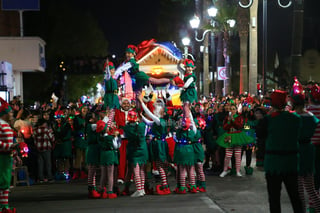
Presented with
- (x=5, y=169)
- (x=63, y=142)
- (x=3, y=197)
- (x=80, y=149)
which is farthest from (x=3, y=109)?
(x=80, y=149)

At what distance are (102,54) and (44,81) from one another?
20.3m

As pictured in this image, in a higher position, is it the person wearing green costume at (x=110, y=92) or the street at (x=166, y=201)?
the person wearing green costume at (x=110, y=92)

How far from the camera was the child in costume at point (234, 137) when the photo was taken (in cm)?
1423

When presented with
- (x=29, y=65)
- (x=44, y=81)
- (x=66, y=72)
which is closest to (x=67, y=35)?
(x=66, y=72)

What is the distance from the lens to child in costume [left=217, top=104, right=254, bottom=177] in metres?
14.2

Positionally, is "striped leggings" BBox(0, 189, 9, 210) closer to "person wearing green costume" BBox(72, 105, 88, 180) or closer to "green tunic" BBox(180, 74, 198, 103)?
"green tunic" BBox(180, 74, 198, 103)

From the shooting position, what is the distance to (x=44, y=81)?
50.2 m

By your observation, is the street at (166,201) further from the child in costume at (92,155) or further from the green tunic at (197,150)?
the green tunic at (197,150)

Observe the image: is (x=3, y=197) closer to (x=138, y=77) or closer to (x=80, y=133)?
(x=138, y=77)

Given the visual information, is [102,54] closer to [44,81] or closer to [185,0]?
[44,81]

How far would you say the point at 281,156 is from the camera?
7484 mm

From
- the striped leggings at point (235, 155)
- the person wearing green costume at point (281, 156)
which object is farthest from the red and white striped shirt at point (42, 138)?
→ the person wearing green costume at point (281, 156)

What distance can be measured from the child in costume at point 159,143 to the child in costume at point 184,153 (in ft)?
0.92

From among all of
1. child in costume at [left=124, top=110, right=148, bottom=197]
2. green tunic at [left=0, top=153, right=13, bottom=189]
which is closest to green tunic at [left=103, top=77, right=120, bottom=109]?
child in costume at [left=124, top=110, right=148, bottom=197]
